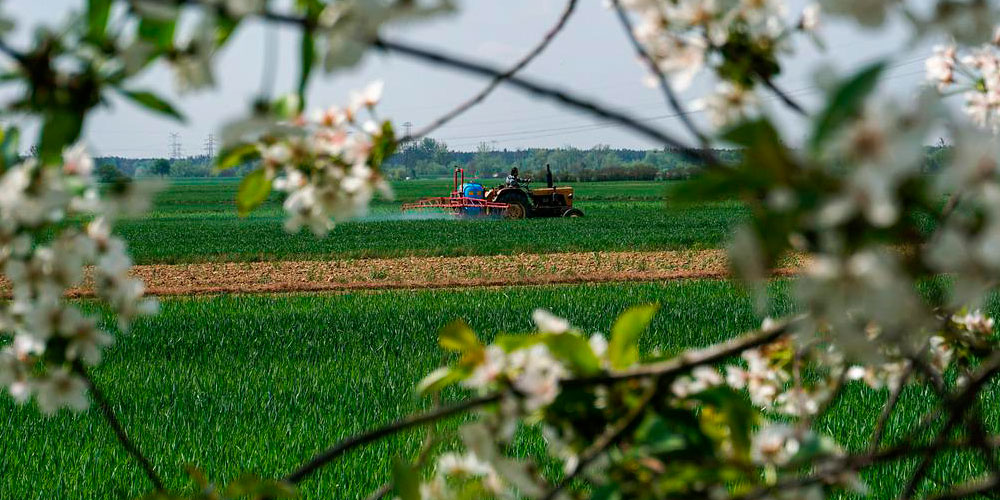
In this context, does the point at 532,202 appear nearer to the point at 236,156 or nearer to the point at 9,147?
the point at 236,156

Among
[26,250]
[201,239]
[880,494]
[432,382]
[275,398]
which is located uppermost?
[26,250]

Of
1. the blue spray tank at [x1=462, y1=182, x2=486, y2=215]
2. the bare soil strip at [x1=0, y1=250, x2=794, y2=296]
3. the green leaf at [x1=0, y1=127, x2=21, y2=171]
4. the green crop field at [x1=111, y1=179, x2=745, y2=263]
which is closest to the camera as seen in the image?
the green leaf at [x1=0, y1=127, x2=21, y2=171]

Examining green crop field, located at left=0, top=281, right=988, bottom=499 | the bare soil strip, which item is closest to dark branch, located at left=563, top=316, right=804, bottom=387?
green crop field, located at left=0, top=281, right=988, bottom=499

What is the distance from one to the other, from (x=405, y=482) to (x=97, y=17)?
461mm

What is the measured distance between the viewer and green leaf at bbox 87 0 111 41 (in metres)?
0.67

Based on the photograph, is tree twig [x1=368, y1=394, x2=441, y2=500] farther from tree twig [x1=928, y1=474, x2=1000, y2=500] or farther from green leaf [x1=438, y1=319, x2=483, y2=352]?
tree twig [x1=928, y1=474, x2=1000, y2=500]

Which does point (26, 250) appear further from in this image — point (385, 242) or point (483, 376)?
point (385, 242)

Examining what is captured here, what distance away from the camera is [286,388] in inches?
283

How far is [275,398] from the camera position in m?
6.89

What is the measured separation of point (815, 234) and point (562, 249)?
20.4 metres

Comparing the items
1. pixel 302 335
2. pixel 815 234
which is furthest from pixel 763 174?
pixel 302 335

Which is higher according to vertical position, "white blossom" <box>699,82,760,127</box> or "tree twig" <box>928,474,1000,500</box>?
"white blossom" <box>699,82,760,127</box>

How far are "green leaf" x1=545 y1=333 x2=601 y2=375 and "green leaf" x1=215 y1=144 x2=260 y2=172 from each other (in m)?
0.39

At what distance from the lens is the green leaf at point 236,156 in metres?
1.02
